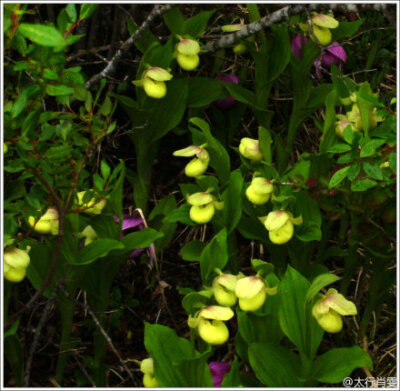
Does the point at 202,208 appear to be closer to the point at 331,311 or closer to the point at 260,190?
the point at 260,190

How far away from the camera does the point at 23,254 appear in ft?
3.90

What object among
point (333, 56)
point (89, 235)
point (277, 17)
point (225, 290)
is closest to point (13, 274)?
point (89, 235)

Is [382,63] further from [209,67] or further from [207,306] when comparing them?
[207,306]

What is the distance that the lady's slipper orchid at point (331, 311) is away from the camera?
3.83 ft

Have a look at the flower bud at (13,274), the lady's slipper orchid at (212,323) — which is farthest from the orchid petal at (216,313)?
the flower bud at (13,274)

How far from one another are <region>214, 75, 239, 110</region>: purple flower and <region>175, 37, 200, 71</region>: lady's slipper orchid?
0.73 feet

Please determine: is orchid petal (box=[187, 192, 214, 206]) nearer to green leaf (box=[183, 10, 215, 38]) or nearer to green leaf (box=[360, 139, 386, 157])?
green leaf (box=[360, 139, 386, 157])

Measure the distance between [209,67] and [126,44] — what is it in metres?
0.44

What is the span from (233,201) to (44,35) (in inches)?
25.2

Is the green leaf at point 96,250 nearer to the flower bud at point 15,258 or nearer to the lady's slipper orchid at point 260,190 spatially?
the flower bud at point 15,258

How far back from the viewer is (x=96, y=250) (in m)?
1.34

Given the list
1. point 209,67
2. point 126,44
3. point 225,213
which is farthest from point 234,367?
point 209,67

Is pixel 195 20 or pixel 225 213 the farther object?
pixel 195 20

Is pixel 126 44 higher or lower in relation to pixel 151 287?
higher
